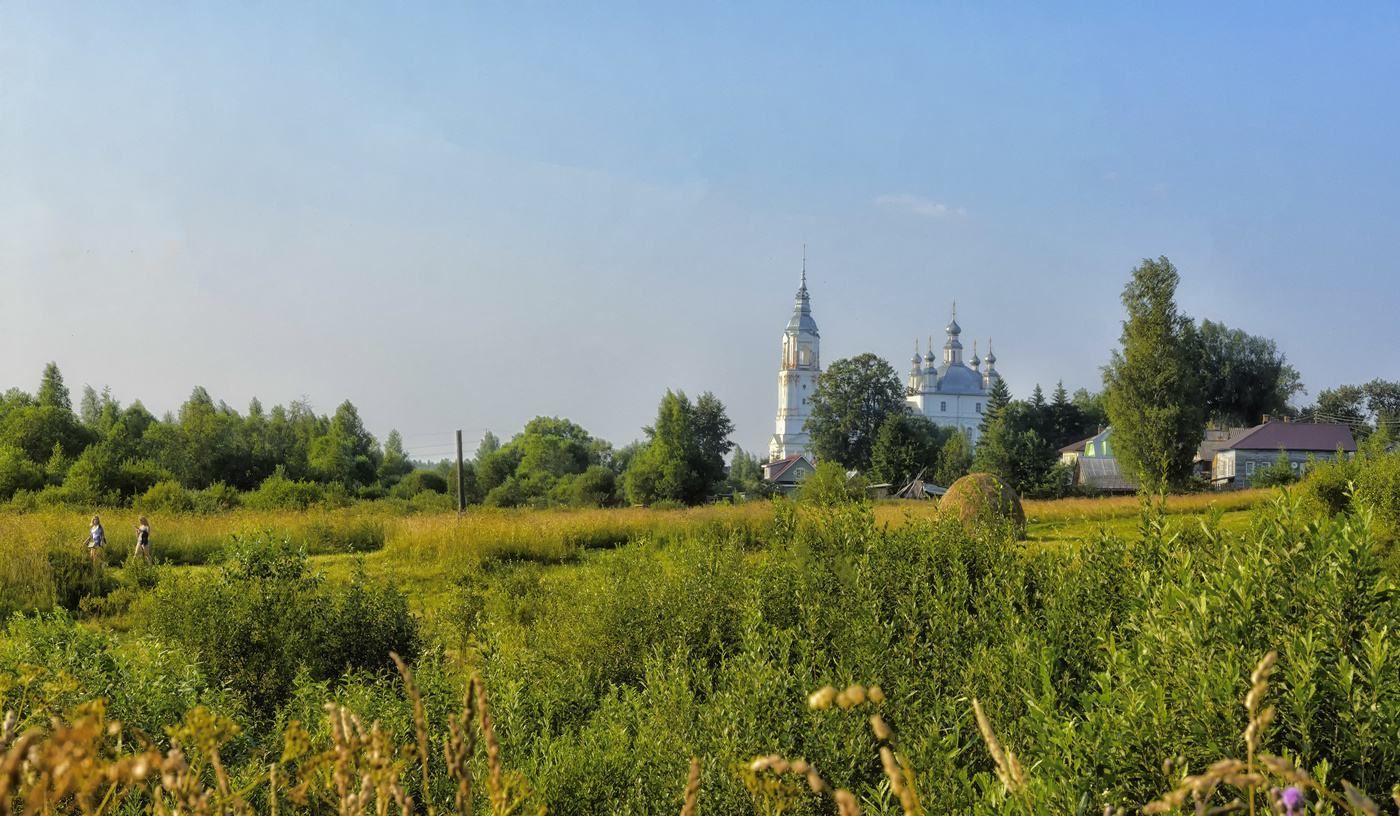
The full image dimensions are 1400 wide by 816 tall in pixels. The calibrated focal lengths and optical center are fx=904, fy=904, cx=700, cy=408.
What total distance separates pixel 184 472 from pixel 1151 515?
4289 centimetres

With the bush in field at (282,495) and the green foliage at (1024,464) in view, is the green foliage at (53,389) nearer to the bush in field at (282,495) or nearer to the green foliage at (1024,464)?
the bush in field at (282,495)

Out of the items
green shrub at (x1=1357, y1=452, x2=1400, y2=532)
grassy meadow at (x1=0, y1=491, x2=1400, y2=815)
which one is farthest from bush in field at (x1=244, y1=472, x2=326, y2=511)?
green shrub at (x1=1357, y1=452, x2=1400, y2=532)

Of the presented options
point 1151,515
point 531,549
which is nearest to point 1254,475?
point 531,549

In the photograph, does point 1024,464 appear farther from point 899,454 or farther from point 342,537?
point 342,537

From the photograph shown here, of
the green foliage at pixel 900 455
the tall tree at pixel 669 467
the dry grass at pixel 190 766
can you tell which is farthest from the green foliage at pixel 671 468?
the dry grass at pixel 190 766

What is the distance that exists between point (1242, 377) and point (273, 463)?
6840 cm

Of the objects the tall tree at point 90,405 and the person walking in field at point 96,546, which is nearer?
the person walking in field at point 96,546

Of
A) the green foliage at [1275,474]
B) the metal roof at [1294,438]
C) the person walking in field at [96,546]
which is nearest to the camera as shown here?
the person walking in field at [96,546]

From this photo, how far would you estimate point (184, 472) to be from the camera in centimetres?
4003

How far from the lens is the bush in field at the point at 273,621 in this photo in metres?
7.12

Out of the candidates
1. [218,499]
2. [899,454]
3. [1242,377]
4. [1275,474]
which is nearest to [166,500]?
[218,499]

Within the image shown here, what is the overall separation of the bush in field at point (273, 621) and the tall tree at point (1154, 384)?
125 ft

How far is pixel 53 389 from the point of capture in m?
48.0

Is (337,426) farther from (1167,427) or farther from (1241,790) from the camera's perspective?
(1241,790)
